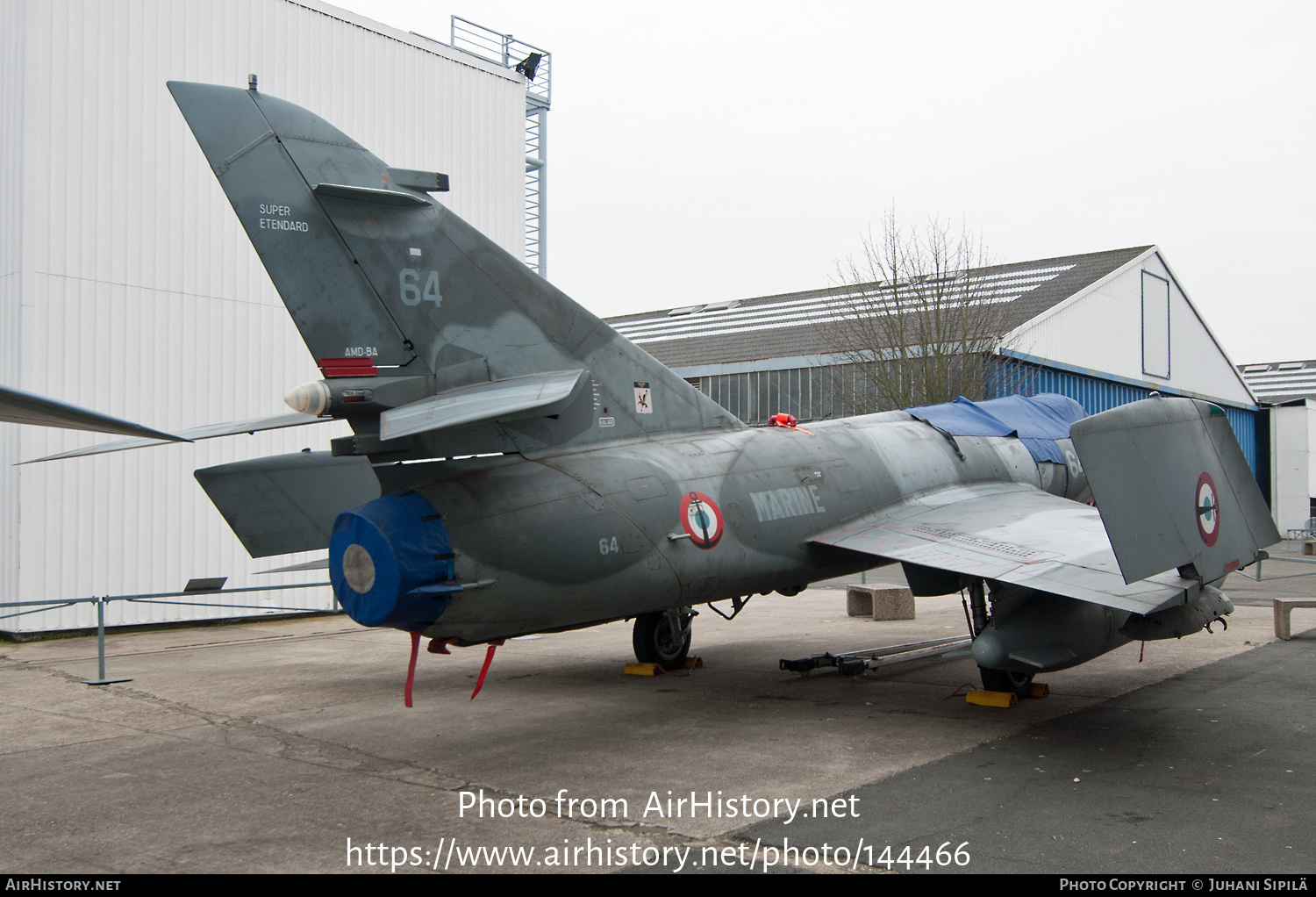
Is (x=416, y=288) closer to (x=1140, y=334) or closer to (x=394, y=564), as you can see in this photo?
(x=394, y=564)

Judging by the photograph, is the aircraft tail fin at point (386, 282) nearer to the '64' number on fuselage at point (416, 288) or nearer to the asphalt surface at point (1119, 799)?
the '64' number on fuselage at point (416, 288)

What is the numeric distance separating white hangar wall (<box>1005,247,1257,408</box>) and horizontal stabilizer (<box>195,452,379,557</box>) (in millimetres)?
17747

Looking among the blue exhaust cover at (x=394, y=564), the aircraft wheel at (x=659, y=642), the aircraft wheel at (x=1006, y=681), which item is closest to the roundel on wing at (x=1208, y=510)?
the aircraft wheel at (x=1006, y=681)

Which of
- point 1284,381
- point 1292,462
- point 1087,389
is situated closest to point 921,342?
point 1087,389

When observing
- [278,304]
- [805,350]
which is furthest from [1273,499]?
[278,304]

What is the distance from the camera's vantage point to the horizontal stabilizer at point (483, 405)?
5547 mm

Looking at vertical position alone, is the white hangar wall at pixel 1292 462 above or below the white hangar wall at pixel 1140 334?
below

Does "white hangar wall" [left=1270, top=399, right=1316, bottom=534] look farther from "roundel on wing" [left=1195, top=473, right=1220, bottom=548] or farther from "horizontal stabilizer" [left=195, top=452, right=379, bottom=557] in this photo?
"horizontal stabilizer" [left=195, top=452, right=379, bottom=557]

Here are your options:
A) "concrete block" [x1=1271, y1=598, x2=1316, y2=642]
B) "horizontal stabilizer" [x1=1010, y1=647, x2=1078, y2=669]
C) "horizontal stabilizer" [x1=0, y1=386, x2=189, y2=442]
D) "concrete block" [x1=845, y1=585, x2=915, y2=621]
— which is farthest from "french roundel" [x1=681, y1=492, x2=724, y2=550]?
"concrete block" [x1=1271, y1=598, x2=1316, y2=642]

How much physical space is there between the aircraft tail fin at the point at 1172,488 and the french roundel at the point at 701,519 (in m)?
2.78

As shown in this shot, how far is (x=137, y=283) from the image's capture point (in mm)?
14633

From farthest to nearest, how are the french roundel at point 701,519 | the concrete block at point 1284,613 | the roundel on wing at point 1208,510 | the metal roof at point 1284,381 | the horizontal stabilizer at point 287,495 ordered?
1. the metal roof at point 1284,381
2. the concrete block at point 1284,613
3. the horizontal stabilizer at point 287,495
4. the french roundel at point 701,519
5. the roundel on wing at point 1208,510

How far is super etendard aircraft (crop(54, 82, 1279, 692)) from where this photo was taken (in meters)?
6.21

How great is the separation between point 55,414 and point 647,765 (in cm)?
438
